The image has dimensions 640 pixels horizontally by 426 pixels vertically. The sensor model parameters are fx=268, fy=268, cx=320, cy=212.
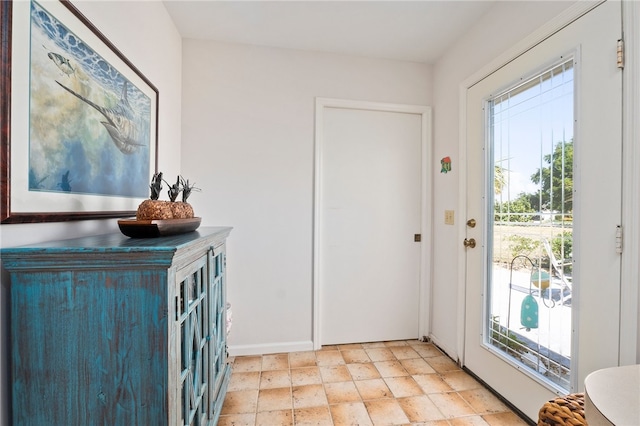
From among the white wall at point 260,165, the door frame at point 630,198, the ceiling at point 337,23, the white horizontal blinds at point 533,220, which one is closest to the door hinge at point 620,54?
the door frame at point 630,198

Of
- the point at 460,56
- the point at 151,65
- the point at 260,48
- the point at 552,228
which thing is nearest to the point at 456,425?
the point at 552,228

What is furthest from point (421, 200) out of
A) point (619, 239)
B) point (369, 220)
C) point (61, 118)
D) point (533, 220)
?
point (61, 118)

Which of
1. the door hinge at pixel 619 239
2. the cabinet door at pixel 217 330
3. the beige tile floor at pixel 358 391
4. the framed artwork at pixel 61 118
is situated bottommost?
the beige tile floor at pixel 358 391

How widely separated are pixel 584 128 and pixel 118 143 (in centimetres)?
213

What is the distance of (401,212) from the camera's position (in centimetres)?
241

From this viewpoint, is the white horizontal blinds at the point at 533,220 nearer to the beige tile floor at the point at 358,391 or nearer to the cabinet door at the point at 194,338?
the beige tile floor at the point at 358,391

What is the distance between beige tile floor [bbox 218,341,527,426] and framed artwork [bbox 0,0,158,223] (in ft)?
4.33

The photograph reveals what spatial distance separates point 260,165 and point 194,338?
55.6 inches

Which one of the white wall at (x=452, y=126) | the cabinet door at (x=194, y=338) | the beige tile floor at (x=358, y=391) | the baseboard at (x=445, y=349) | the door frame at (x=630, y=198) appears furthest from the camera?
the baseboard at (x=445, y=349)

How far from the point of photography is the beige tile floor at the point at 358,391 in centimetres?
150

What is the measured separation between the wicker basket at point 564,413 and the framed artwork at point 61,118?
5.47 feet

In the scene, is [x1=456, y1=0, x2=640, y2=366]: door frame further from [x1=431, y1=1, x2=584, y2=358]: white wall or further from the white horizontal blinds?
[x1=431, y1=1, x2=584, y2=358]: white wall

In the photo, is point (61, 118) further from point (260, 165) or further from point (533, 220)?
point (533, 220)

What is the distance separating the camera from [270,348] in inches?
86.0
